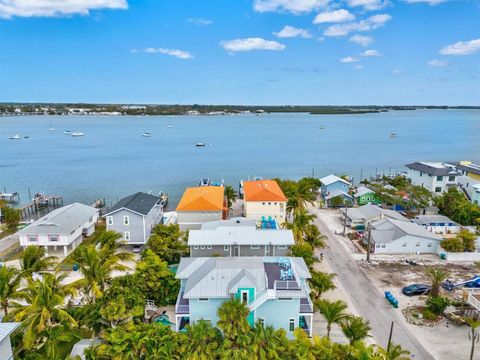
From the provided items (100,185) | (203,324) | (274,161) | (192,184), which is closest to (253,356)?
(203,324)

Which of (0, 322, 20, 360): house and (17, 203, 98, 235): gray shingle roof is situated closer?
(0, 322, 20, 360): house

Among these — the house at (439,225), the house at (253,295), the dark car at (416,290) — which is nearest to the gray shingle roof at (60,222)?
the house at (253,295)

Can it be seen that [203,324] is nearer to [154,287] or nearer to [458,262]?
[154,287]

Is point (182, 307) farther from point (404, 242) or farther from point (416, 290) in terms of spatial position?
point (404, 242)

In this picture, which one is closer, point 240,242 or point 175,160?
point 240,242

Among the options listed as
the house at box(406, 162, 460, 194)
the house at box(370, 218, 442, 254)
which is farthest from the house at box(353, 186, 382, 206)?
the house at box(370, 218, 442, 254)

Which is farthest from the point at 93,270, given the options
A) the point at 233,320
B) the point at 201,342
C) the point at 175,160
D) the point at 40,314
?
the point at 175,160

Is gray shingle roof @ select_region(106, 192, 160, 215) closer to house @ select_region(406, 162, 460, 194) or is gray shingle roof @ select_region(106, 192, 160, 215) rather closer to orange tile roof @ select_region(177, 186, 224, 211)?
orange tile roof @ select_region(177, 186, 224, 211)

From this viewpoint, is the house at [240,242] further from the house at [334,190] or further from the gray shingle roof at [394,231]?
the house at [334,190]
